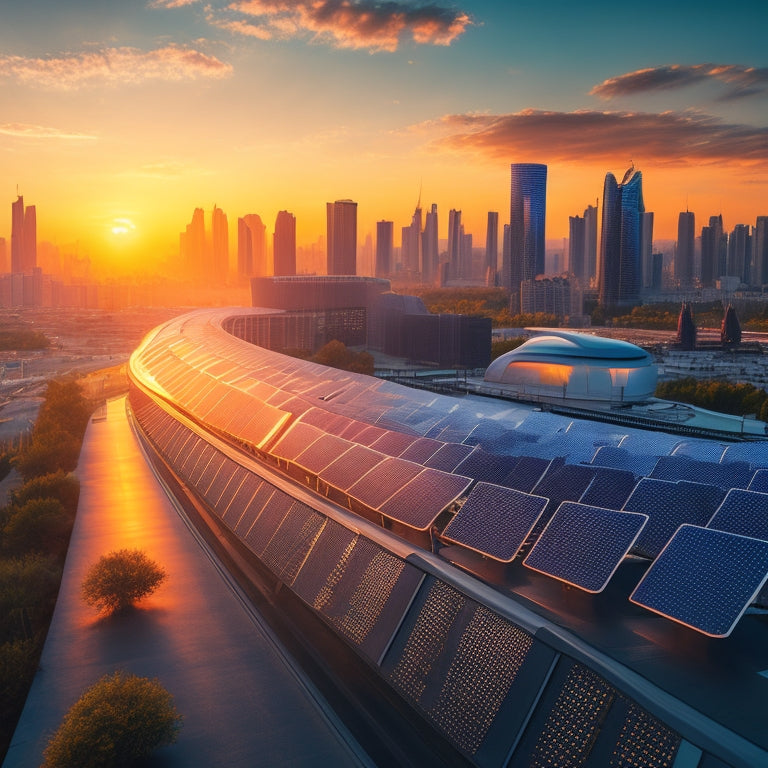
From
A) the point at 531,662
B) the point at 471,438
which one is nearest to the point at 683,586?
the point at 531,662

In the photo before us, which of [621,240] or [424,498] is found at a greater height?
[621,240]

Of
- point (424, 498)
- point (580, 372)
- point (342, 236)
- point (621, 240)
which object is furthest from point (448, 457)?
point (342, 236)

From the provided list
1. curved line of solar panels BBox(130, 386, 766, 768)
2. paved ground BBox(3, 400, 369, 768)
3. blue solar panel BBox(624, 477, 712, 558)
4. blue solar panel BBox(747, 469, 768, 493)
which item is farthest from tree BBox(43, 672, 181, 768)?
blue solar panel BBox(747, 469, 768, 493)

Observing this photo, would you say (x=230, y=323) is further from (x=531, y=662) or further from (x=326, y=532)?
(x=531, y=662)

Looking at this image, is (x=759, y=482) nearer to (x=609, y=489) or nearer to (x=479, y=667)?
(x=609, y=489)

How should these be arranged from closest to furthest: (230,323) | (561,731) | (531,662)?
(561,731)
(531,662)
(230,323)
